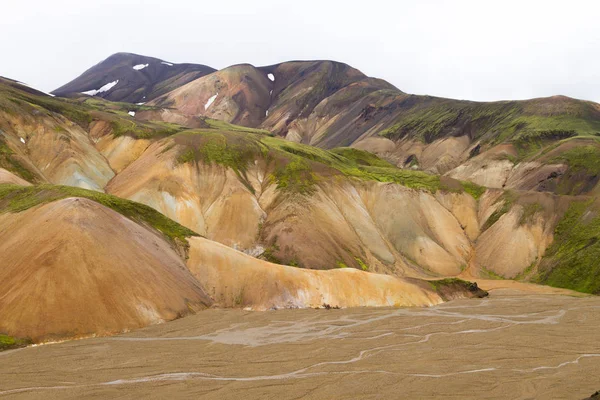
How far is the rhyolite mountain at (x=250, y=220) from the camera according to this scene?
36.2 metres

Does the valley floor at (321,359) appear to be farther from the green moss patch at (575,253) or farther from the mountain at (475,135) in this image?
the mountain at (475,135)

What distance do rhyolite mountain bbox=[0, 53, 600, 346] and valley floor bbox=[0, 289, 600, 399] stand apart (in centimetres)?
414

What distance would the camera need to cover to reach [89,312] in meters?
33.1

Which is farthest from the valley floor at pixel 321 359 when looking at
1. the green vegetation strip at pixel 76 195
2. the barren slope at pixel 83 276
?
the green vegetation strip at pixel 76 195

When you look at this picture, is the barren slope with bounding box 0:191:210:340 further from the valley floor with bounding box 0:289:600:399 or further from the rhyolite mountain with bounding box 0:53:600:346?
the valley floor with bounding box 0:289:600:399

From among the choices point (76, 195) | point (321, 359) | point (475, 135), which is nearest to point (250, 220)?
point (76, 195)

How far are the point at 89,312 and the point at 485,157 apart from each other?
98.8m

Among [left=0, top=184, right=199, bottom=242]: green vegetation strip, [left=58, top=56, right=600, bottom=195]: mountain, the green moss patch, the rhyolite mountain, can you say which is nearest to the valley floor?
the rhyolite mountain

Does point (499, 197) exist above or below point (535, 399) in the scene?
above

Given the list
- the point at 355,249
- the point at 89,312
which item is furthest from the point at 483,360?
the point at 355,249

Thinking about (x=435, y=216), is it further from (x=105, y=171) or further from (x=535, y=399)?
(x=535, y=399)

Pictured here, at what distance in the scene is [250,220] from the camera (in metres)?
69.9

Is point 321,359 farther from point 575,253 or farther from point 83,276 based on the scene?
point 575,253

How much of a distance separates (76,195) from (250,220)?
92.3ft
